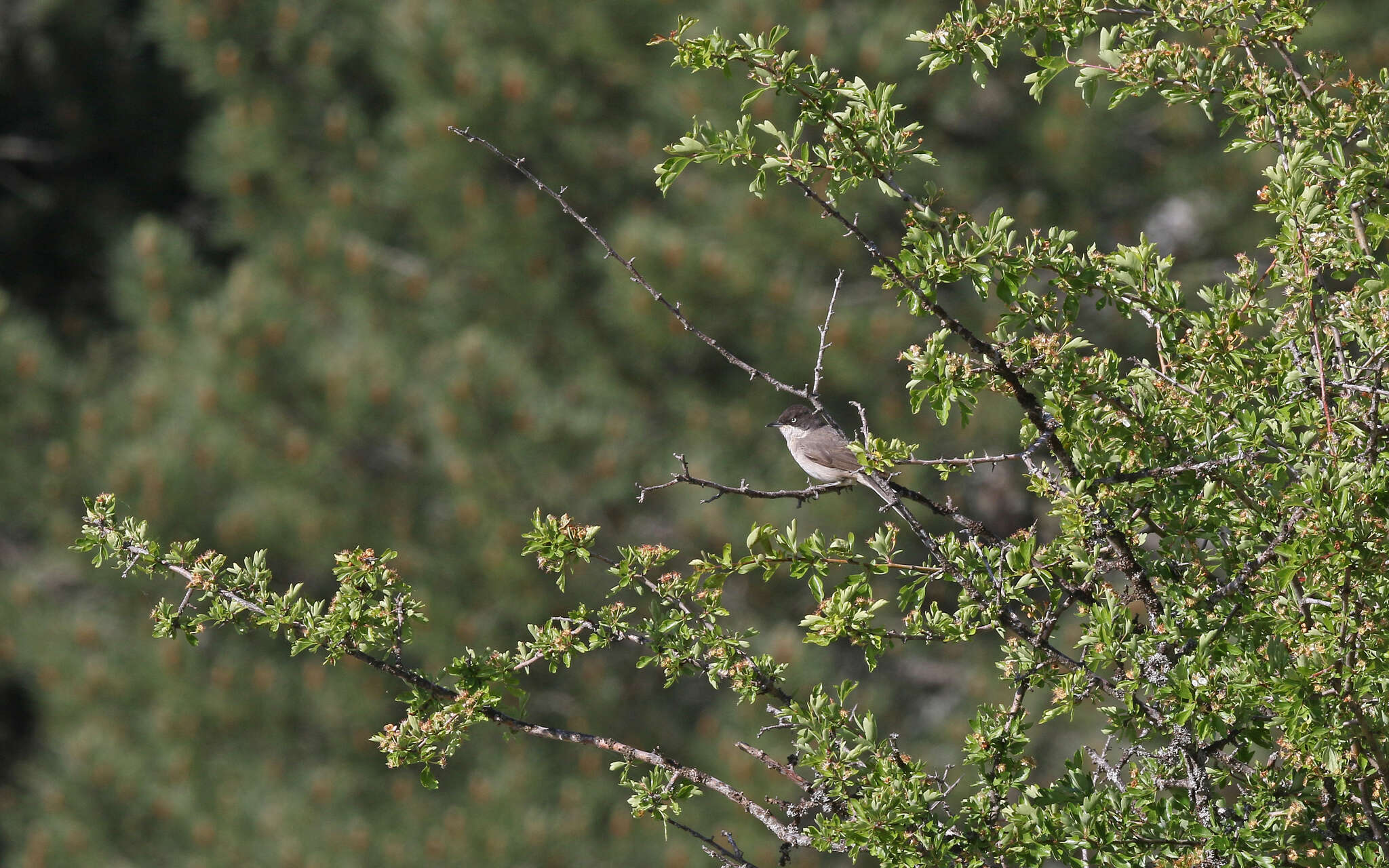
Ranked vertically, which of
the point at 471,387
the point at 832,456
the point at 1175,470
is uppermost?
the point at 471,387

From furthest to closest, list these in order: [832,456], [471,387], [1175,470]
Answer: [471,387] → [832,456] → [1175,470]

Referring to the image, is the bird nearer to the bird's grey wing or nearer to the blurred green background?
the bird's grey wing

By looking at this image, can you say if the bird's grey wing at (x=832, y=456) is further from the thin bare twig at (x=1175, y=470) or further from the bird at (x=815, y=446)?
the thin bare twig at (x=1175, y=470)

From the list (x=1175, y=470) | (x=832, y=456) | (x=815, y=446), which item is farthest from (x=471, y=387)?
(x=1175, y=470)

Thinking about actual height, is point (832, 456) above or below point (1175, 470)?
above

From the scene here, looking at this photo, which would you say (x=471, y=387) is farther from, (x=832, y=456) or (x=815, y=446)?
(x=832, y=456)

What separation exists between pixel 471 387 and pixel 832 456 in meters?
2.01

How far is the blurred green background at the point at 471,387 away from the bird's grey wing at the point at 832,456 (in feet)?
3.19

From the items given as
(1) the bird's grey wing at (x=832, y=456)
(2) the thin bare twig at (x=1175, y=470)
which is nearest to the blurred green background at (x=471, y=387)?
(1) the bird's grey wing at (x=832, y=456)

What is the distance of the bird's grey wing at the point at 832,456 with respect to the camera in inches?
190

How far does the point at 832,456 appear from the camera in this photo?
16.2 feet

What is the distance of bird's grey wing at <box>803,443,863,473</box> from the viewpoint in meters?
4.83

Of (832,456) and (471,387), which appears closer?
(832,456)

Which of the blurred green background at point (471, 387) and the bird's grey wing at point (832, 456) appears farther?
the blurred green background at point (471, 387)
